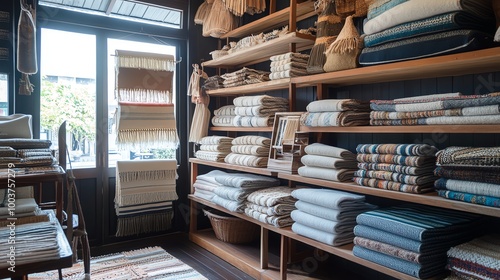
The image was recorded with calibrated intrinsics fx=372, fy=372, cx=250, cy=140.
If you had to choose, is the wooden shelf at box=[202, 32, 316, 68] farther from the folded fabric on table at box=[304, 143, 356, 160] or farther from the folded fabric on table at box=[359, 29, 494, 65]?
the folded fabric on table at box=[304, 143, 356, 160]

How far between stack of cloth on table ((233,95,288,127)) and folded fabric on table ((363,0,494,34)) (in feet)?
3.50

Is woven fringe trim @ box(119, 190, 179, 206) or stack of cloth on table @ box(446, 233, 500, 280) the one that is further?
woven fringe trim @ box(119, 190, 179, 206)

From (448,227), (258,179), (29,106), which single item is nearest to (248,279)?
(258,179)

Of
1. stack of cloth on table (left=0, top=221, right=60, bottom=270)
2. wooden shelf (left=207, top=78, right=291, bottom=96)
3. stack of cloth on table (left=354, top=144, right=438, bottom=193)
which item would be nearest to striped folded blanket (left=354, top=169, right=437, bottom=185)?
stack of cloth on table (left=354, top=144, right=438, bottom=193)

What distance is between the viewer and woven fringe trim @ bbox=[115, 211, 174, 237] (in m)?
3.46

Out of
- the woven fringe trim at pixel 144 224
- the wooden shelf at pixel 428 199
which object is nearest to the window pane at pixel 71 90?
the woven fringe trim at pixel 144 224

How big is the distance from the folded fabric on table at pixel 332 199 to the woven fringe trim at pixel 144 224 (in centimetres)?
185

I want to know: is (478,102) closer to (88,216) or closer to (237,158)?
(237,158)

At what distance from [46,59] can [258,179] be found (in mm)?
2070

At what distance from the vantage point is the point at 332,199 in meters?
2.10

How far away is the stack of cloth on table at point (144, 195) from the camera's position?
3393 millimetres

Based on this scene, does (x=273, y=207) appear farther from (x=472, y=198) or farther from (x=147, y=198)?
(x=147, y=198)

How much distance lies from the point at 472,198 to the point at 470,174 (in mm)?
101

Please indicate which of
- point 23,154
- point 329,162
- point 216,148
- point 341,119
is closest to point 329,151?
point 329,162
